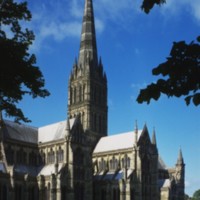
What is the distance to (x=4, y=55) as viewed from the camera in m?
25.1

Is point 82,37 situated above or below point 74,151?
above

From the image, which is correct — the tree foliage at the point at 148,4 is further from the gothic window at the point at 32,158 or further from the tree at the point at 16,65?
the gothic window at the point at 32,158

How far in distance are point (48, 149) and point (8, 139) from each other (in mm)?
8038

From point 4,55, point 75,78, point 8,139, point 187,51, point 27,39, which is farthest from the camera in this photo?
point 75,78

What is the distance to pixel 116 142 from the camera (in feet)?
290

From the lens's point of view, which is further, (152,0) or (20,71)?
(20,71)

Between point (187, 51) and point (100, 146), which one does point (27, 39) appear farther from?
point (100, 146)

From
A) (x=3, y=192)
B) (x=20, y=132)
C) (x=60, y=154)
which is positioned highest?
(x=20, y=132)

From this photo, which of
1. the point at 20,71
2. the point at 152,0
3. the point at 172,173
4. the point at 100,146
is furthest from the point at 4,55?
the point at 172,173

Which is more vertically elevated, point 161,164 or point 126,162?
point 161,164

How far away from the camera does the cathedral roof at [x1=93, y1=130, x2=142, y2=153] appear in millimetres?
85006

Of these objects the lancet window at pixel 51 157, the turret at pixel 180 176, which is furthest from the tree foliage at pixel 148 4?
the turret at pixel 180 176

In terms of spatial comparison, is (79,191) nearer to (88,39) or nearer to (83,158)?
(83,158)

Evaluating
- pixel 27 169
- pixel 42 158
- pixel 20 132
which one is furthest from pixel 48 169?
pixel 20 132
